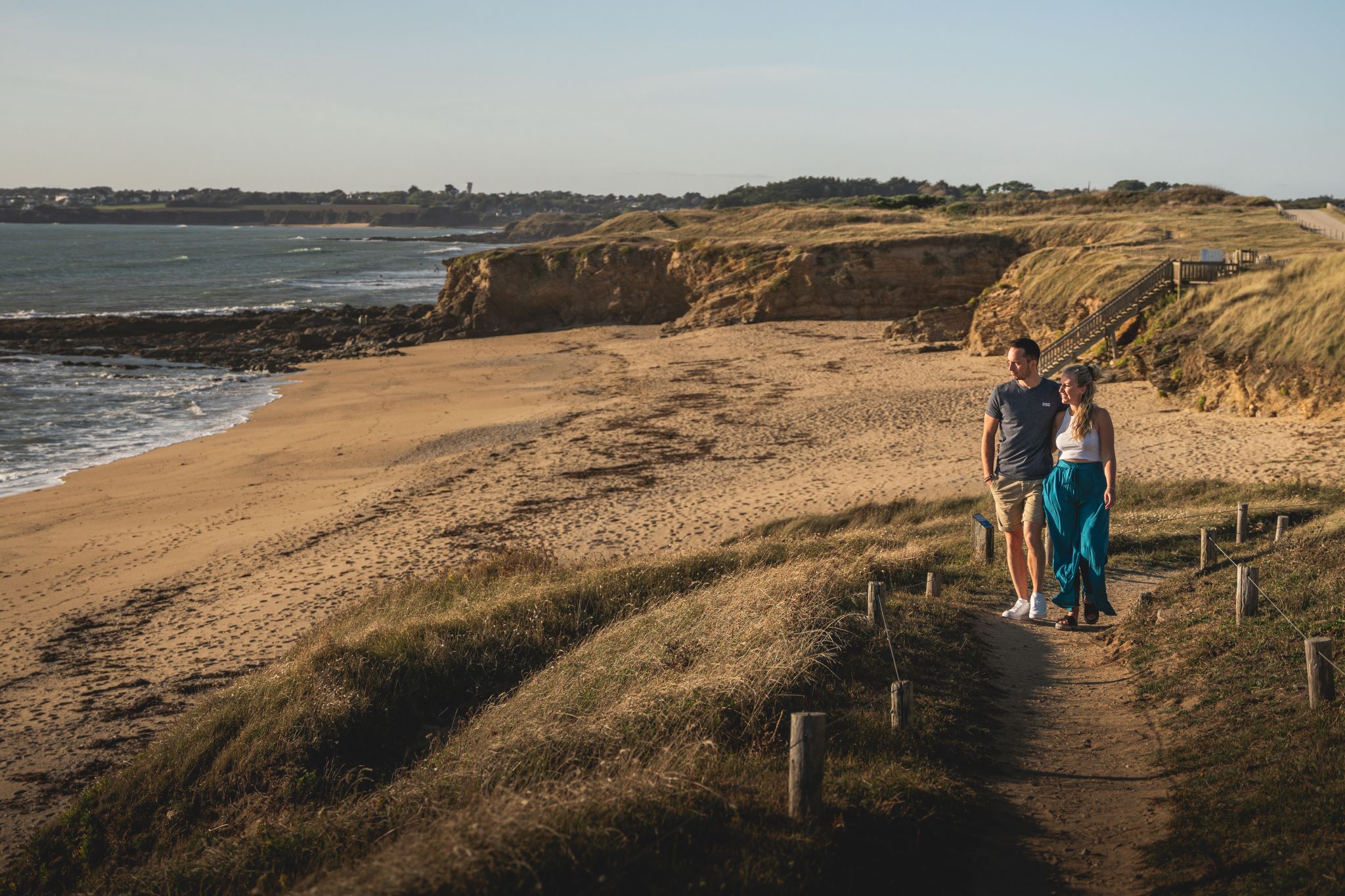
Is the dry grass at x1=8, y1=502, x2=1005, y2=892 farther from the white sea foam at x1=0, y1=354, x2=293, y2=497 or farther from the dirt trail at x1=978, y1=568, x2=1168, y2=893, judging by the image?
the white sea foam at x1=0, y1=354, x2=293, y2=497

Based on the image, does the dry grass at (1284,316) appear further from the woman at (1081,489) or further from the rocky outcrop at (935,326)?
the woman at (1081,489)

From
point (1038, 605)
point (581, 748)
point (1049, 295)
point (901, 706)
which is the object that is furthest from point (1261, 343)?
point (581, 748)

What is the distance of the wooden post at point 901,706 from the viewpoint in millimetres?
5949

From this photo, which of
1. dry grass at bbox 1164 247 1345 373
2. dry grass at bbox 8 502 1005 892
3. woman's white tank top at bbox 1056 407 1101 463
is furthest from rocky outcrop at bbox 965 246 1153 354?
woman's white tank top at bbox 1056 407 1101 463

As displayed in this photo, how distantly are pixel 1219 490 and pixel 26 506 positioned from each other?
69.3 ft

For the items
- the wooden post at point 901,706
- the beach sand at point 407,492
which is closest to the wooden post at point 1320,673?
the wooden post at point 901,706

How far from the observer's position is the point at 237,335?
45.4m

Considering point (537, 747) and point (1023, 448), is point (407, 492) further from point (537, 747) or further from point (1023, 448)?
point (537, 747)

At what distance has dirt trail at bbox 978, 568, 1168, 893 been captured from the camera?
4.61 meters

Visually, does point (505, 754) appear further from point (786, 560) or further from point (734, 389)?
point (734, 389)

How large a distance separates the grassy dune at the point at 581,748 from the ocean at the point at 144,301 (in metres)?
16.5

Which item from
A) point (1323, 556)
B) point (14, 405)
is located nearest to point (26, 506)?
point (14, 405)

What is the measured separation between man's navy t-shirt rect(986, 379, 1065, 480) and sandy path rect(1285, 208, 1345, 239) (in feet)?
104

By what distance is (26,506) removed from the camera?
19.4 m
